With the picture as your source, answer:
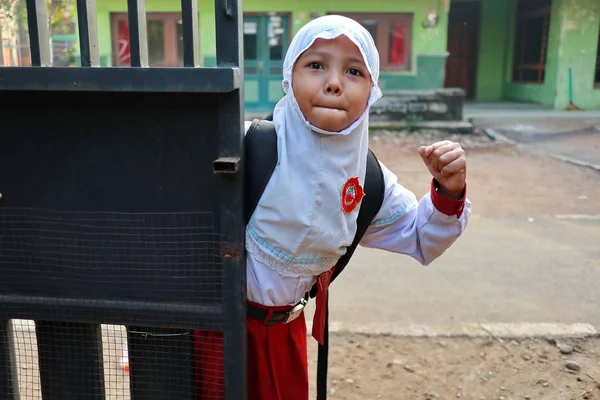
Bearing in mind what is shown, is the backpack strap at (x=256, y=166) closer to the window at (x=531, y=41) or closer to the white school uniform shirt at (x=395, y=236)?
the white school uniform shirt at (x=395, y=236)

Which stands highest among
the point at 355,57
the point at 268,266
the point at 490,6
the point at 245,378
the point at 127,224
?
the point at 490,6

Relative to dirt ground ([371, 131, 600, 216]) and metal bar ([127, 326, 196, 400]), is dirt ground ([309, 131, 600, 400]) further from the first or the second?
dirt ground ([371, 131, 600, 216])

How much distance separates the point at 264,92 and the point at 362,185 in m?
13.2

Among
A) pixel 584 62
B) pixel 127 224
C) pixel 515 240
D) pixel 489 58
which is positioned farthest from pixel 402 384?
pixel 489 58

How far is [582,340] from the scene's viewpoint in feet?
10.3

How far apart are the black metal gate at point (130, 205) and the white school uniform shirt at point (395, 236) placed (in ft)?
0.24

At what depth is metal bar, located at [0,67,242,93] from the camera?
129cm

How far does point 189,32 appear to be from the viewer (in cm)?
135

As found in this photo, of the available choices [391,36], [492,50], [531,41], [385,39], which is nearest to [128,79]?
[385,39]

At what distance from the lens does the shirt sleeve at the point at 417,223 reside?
1.58 metres

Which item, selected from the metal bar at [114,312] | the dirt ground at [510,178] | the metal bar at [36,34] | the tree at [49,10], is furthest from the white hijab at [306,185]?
the dirt ground at [510,178]

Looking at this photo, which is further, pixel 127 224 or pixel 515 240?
pixel 515 240

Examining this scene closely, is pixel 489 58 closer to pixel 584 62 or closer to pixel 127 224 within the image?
pixel 584 62

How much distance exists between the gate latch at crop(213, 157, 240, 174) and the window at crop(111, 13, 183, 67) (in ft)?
43.7
